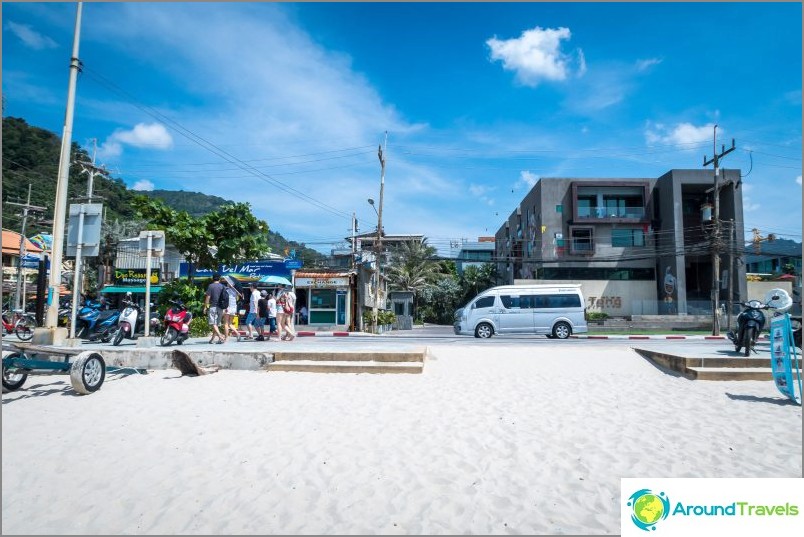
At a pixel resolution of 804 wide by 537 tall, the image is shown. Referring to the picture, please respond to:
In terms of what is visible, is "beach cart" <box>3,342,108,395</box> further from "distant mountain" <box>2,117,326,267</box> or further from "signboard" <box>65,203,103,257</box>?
"distant mountain" <box>2,117,326,267</box>

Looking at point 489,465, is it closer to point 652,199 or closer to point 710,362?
point 710,362

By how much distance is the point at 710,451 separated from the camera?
14.3ft

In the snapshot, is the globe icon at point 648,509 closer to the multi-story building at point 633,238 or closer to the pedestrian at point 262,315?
the pedestrian at point 262,315

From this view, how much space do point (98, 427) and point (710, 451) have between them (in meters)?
6.77

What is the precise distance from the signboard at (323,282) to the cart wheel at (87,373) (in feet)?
62.8

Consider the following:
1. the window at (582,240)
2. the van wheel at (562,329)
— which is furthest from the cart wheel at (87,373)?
the window at (582,240)

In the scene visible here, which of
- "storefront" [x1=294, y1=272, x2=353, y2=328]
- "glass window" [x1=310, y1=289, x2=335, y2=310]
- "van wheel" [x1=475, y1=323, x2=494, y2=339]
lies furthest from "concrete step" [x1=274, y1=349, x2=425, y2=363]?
"glass window" [x1=310, y1=289, x2=335, y2=310]

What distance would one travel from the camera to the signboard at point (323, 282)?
26156 mm

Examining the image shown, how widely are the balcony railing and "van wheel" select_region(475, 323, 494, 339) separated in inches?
940

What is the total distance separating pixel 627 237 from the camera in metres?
37.9

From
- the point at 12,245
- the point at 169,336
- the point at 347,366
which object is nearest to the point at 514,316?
the point at 347,366

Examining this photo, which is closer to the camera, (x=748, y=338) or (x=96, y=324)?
(x=748, y=338)

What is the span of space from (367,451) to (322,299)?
22.7 metres

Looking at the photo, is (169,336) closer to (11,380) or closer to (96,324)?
(96,324)
